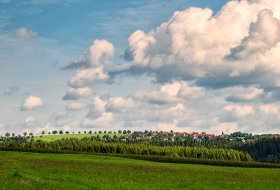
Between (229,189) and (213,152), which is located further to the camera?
(213,152)

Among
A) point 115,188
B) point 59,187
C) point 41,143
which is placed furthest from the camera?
point 41,143

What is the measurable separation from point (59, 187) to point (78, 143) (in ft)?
460

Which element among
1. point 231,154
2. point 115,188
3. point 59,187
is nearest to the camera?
point 59,187

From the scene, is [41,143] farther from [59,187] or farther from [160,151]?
[59,187]

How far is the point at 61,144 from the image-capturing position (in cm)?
17425

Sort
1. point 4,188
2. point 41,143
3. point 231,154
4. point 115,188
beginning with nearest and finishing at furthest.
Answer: point 4,188
point 115,188
point 41,143
point 231,154

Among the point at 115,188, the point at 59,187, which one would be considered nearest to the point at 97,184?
the point at 115,188

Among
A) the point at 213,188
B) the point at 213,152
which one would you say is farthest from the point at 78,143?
the point at 213,188

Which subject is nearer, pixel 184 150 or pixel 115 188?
pixel 115 188

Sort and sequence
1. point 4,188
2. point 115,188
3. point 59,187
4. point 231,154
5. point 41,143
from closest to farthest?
point 4,188 < point 59,187 < point 115,188 < point 41,143 < point 231,154

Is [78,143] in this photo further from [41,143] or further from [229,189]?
[229,189]

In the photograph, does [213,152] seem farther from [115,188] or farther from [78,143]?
[115,188]

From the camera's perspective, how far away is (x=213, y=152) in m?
177

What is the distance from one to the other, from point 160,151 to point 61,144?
128 ft
